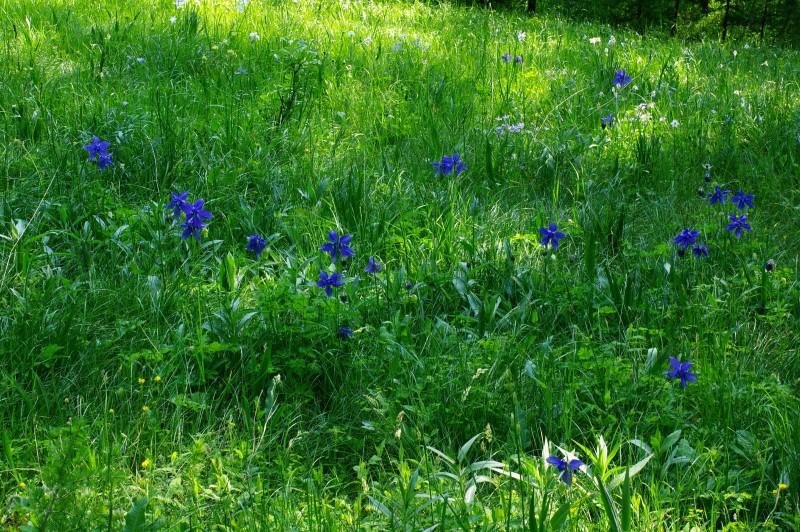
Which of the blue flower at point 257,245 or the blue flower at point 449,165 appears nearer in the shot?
the blue flower at point 257,245

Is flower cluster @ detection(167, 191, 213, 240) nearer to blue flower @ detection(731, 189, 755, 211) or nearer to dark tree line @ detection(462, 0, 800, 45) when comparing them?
blue flower @ detection(731, 189, 755, 211)

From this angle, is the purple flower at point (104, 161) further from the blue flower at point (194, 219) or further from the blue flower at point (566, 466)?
the blue flower at point (566, 466)

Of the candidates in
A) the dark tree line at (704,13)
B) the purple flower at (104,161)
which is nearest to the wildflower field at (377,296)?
the purple flower at (104,161)

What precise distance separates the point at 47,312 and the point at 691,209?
Result: 302 cm

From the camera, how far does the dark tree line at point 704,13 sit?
18641mm

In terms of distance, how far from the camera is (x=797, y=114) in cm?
525

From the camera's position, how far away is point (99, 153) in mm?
3549

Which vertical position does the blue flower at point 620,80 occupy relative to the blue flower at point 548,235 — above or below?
above

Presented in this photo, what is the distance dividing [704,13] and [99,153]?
2149cm

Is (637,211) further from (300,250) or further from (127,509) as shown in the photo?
(127,509)

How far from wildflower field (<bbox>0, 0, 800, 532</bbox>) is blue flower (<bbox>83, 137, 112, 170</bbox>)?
2cm

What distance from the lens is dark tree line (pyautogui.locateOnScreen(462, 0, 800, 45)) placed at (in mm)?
18641

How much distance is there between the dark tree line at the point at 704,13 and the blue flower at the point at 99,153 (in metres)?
15.0

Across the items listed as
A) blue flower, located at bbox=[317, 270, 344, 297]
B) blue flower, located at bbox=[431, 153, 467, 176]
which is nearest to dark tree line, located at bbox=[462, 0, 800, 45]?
blue flower, located at bbox=[431, 153, 467, 176]
